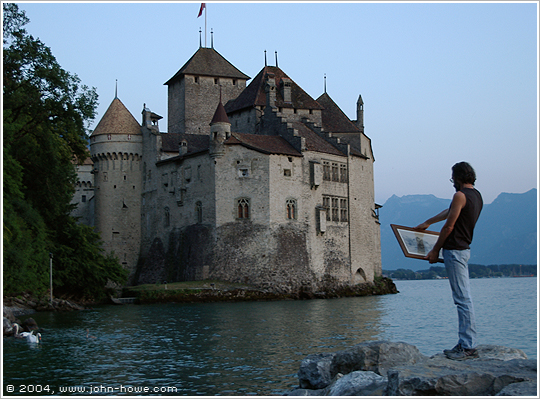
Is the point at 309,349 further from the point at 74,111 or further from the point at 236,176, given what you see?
the point at 236,176

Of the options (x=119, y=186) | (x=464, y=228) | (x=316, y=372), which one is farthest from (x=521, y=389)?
(x=119, y=186)

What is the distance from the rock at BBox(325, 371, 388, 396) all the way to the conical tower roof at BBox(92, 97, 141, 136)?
58938 millimetres

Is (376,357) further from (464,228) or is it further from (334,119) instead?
(334,119)

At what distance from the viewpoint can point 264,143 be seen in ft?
190

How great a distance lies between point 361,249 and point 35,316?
34.3 metres

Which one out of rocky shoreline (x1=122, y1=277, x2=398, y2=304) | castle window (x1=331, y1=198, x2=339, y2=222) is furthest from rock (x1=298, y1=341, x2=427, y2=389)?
castle window (x1=331, y1=198, x2=339, y2=222)

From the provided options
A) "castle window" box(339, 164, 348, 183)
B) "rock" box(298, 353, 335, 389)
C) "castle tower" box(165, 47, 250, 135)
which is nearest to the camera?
"rock" box(298, 353, 335, 389)

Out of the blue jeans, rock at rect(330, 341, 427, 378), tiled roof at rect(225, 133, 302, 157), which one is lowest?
rock at rect(330, 341, 427, 378)

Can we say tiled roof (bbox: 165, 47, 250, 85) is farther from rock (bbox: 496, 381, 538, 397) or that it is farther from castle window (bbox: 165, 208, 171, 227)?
rock (bbox: 496, 381, 538, 397)

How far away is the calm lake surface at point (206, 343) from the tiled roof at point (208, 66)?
1466 inches

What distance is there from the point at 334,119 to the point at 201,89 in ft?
50.4

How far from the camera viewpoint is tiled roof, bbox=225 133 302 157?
5675 cm

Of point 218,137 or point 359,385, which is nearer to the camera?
point 359,385

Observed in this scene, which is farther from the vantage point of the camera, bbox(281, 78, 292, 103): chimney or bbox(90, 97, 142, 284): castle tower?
bbox(90, 97, 142, 284): castle tower
